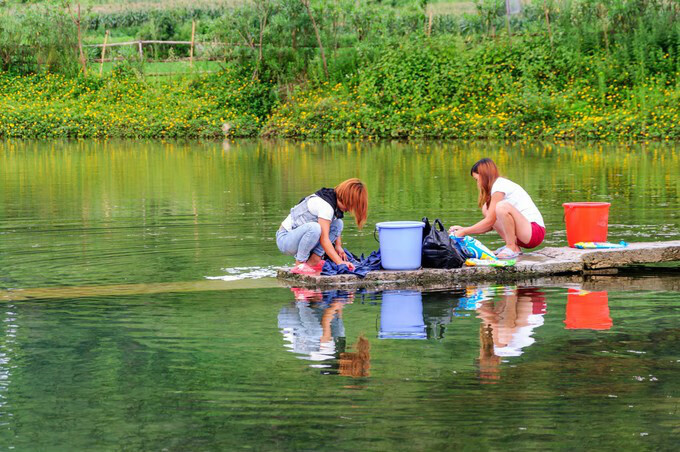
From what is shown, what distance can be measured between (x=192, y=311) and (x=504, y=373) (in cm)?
297

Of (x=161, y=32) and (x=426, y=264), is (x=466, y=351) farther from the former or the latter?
(x=161, y=32)

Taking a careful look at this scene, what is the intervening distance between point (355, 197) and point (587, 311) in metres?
2.10

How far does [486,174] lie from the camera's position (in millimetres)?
9805

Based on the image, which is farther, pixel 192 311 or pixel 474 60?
pixel 474 60

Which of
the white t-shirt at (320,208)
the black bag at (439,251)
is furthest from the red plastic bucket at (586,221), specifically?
the white t-shirt at (320,208)

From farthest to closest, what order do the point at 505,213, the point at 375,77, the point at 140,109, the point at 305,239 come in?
the point at 140,109 → the point at 375,77 → the point at 505,213 → the point at 305,239

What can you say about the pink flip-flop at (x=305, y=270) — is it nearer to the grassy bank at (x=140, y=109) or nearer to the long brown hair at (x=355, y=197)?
the long brown hair at (x=355, y=197)

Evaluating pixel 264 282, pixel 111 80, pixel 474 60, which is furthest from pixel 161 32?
pixel 264 282

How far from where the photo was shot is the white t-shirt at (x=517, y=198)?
9859 millimetres

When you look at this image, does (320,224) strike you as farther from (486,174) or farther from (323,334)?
(323,334)

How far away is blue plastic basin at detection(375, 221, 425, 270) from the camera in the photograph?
9195 mm

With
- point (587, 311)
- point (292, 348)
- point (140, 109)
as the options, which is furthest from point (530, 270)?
point (140, 109)

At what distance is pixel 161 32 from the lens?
40.2 meters

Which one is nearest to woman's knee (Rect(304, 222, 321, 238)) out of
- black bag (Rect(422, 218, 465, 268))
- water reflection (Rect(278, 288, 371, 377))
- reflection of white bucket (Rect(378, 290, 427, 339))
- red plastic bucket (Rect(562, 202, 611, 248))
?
water reflection (Rect(278, 288, 371, 377))
